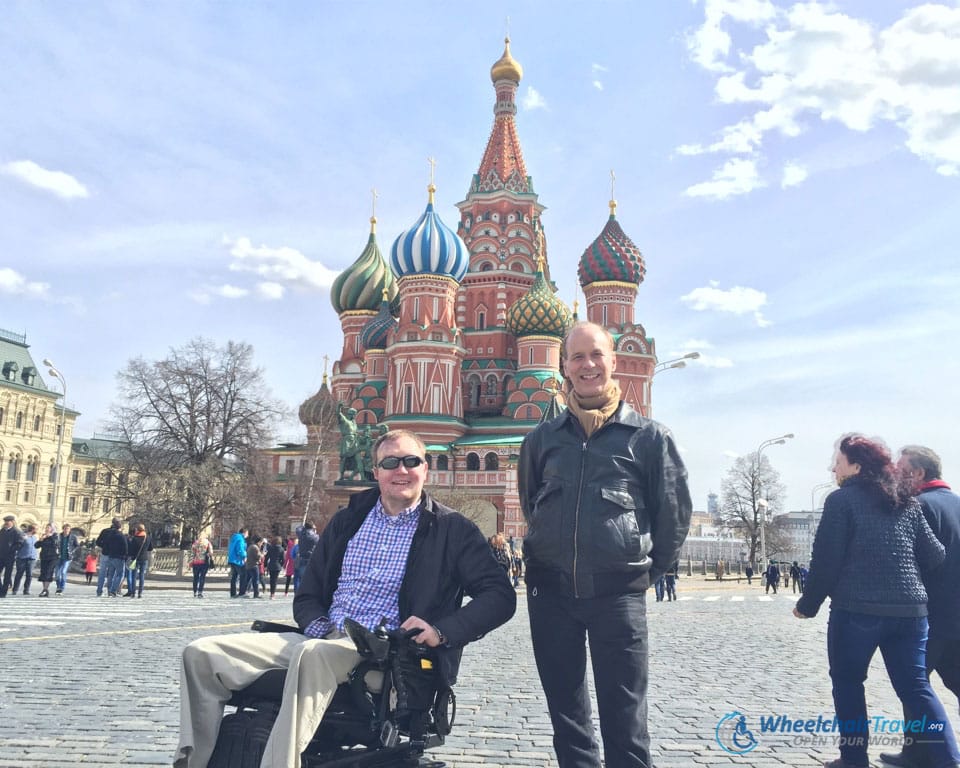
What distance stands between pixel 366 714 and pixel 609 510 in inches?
52.8

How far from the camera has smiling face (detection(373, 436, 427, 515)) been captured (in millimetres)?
4125

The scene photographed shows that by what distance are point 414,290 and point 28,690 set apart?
41988mm

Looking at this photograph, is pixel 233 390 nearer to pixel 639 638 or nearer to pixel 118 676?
pixel 118 676

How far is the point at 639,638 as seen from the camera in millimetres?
3572

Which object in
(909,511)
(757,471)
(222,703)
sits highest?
(757,471)

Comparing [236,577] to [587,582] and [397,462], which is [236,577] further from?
[587,582]

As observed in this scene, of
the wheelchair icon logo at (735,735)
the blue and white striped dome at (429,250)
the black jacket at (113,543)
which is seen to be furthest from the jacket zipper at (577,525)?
the blue and white striped dome at (429,250)

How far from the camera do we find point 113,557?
17344mm

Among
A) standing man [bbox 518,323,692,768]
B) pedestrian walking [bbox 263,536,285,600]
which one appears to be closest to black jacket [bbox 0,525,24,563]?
pedestrian walking [bbox 263,536,285,600]

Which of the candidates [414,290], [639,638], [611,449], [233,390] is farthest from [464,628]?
[414,290]

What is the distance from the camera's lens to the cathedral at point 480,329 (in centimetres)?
4556

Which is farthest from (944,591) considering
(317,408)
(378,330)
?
(317,408)

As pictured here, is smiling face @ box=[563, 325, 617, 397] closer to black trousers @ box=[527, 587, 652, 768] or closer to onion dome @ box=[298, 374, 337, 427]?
black trousers @ box=[527, 587, 652, 768]

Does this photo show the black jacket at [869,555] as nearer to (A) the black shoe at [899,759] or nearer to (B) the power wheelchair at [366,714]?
(A) the black shoe at [899,759]
